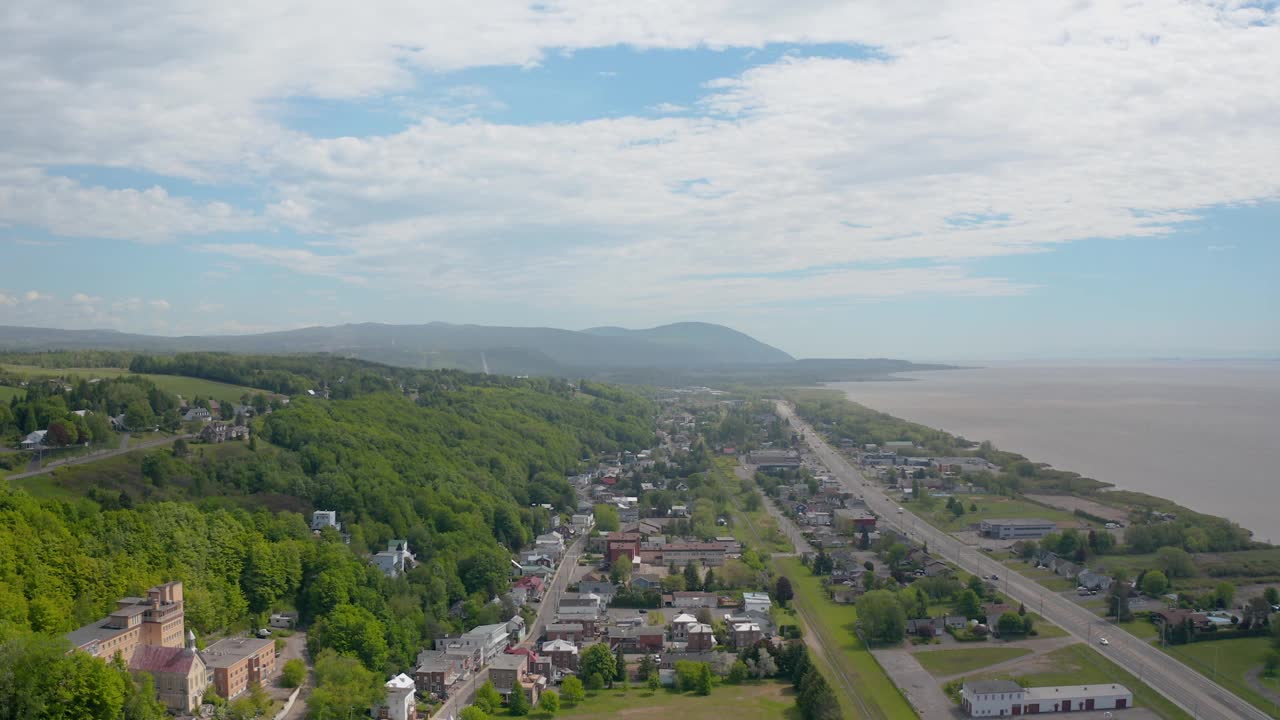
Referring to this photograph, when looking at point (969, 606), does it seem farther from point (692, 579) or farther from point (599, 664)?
point (599, 664)

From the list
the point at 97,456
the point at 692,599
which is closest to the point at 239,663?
the point at 692,599

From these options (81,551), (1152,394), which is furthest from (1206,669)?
(1152,394)

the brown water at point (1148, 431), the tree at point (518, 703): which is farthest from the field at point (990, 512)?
the tree at point (518, 703)

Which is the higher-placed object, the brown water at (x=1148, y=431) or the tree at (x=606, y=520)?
the brown water at (x=1148, y=431)

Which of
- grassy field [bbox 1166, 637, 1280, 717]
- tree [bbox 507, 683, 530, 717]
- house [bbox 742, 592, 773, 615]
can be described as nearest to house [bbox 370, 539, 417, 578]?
tree [bbox 507, 683, 530, 717]

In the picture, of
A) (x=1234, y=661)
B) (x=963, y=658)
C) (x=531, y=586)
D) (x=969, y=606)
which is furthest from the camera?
(x=531, y=586)

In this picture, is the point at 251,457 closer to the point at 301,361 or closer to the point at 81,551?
the point at 81,551

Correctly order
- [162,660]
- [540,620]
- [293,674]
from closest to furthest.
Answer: [162,660] → [293,674] → [540,620]

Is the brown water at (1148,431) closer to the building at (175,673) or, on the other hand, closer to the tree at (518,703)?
the tree at (518,703)

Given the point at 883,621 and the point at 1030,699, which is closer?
the point at 1030,699
